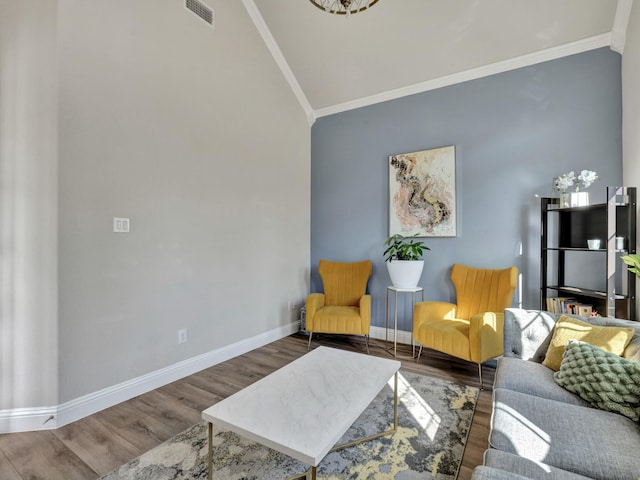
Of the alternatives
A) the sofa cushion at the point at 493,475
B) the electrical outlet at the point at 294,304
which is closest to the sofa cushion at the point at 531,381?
the sofa cushion at the point at 493,475

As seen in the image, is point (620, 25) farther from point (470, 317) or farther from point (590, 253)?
point (470, 317)

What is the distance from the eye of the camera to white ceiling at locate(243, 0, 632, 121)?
265cm

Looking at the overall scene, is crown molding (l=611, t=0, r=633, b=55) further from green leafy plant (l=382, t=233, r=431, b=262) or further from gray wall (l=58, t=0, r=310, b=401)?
gray wall (l=58, t=0, r=310, b=401)

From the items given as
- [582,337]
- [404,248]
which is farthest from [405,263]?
[582,337]

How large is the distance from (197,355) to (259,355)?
2.10ft

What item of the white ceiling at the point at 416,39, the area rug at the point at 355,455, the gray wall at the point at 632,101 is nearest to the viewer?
the area rug at the point at 355,455

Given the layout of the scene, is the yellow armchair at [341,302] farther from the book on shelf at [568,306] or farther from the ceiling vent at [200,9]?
the ceiling vent at [200,9]

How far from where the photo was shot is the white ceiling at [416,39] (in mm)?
2646

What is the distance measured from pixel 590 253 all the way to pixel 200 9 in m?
4.09

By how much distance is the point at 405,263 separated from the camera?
3.16 m

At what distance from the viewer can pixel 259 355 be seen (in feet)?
10.5

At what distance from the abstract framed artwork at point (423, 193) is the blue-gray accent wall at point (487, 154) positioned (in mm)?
85

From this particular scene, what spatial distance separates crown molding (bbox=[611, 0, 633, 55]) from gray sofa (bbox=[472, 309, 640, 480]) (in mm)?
2341

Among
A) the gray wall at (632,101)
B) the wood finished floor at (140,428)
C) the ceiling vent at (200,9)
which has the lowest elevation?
the wood finished floor at (140,428)
